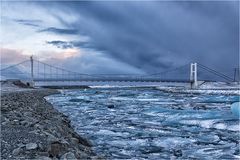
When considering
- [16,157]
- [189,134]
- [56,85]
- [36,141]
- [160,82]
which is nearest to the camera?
[16,157]

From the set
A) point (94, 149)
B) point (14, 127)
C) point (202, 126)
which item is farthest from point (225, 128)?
point (14, 127)

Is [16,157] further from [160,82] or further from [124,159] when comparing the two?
[160,82]

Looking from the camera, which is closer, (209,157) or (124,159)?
(124,159)

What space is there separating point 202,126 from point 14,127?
437 inches

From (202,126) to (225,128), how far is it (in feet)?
4.25

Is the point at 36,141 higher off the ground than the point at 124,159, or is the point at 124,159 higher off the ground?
the point at 36,141

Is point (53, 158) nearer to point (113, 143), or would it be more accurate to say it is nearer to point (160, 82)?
point (113, 143)

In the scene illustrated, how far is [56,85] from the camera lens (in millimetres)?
147375

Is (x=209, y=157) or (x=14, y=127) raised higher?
(x=14, y=127)

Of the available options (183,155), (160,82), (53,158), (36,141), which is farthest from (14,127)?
(160,82)

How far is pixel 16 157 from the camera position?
27.3 ft

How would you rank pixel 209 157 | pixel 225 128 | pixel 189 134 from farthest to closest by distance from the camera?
1. pixel 225 128
2. pixel 189 134
3. pixel 209 157

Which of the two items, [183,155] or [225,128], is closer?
[183,155]

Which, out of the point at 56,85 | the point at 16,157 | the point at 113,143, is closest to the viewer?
the point at 16,157
